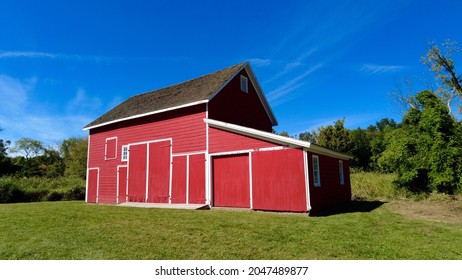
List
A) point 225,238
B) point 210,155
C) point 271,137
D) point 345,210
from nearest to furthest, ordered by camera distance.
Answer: point 225,238, point 271,137, point 345,210, point 210,155

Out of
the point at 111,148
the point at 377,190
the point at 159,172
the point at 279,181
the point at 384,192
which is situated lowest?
the point at 384,192

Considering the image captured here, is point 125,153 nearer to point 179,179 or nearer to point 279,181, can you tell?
point 179,179

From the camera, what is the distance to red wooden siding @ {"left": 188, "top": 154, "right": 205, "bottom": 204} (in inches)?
538

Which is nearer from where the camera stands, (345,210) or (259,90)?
(345,210)

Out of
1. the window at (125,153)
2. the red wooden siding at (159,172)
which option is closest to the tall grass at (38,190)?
the window at (125,153)

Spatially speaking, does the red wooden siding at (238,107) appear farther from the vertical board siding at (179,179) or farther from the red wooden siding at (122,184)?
the red wooden siding at (122,184)

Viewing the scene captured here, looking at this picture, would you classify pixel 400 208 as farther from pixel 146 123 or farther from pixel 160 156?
pixel 146 123

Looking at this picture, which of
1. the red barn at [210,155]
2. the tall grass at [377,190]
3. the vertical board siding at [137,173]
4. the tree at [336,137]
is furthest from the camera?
the tree at [336,137]

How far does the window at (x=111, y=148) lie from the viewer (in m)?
18.2

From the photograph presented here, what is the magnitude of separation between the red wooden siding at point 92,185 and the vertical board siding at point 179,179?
7508mm

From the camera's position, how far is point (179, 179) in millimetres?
14547

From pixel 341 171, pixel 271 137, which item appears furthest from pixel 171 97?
pixel 341 171

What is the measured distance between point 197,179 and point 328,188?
6.14m
